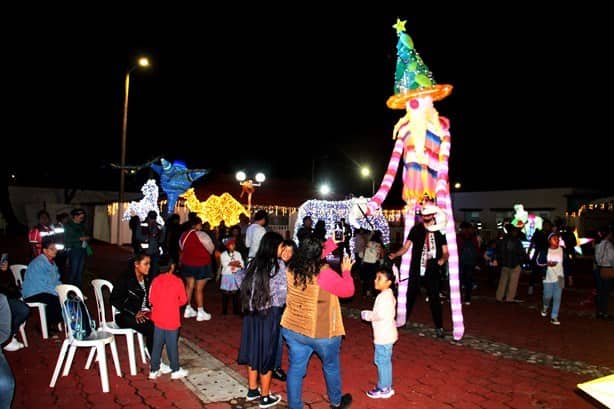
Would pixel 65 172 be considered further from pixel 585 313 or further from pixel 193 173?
pixel 585 313

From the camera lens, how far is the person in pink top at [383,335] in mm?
4820

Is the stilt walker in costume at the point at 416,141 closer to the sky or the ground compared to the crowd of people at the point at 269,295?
closer to the sky

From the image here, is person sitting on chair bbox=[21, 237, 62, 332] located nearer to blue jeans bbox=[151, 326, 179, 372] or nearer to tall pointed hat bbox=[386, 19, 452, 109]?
blue jeans bbox=[151, 326, 179, 372]

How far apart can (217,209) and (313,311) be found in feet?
61.4

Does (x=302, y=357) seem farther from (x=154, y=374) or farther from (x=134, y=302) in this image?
(x=134, y=302)

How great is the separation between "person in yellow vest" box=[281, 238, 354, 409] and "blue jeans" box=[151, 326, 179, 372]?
1.64 metres

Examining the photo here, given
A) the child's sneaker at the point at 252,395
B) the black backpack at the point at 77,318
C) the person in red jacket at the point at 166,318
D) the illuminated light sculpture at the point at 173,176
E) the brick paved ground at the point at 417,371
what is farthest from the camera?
the illuminated light sculpture at the point at 173,176

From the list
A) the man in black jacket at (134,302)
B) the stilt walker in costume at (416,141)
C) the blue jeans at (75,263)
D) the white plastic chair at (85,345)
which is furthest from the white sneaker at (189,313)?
the stilt walker in costume at (416,141)

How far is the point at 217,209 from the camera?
22.4 metres

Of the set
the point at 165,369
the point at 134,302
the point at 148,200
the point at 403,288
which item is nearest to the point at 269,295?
the point at 165,369

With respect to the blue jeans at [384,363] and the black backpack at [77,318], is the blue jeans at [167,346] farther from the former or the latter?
the blue jeans at [384,363]

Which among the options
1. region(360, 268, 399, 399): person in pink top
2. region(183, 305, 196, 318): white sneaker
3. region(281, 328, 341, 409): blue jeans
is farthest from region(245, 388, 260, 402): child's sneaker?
region(183, 305, 196, 318): white sneaker

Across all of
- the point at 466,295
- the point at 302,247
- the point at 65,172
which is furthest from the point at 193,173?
the point at 65,172

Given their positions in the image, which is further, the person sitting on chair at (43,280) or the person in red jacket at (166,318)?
the person sitting on chair at (43,280)
